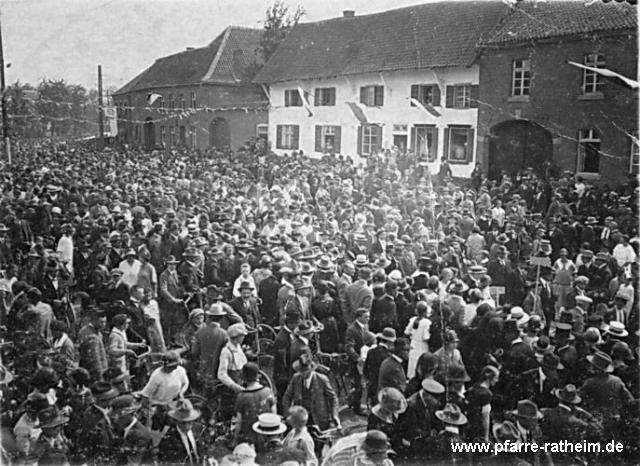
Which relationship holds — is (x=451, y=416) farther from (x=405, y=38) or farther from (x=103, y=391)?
(x=405, y=38)

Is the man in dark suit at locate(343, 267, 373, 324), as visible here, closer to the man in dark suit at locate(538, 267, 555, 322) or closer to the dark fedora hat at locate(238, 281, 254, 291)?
the dark fedora hat at locate(238, 281, 254, 291)

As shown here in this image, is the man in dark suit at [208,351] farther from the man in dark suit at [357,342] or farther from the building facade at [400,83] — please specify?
the building facade at [400,83]

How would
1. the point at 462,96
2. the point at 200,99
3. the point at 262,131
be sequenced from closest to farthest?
1. the point at 462,96
2. the point at 200,99
3. the point at 262,131

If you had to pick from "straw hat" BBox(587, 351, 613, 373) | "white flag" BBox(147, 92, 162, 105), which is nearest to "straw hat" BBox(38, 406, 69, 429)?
"straw hat" BBox(587, 351, 613, 373)

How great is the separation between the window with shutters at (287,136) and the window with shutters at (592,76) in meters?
14.6

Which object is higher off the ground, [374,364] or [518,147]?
[518,147]

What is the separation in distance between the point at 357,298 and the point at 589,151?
14.9 m

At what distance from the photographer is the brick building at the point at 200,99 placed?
27156mm

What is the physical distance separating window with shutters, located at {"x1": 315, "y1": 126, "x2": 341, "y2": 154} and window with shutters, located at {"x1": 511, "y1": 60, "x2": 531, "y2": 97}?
830 cm

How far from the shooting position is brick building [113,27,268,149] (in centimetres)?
2716

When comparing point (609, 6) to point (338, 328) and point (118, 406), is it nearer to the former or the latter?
point (338, 328)

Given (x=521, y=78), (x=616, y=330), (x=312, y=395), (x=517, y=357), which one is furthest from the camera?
(x=521, y=78)

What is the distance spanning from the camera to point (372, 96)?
26531 millimetres

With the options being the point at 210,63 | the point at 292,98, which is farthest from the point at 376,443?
the point at 292,98
